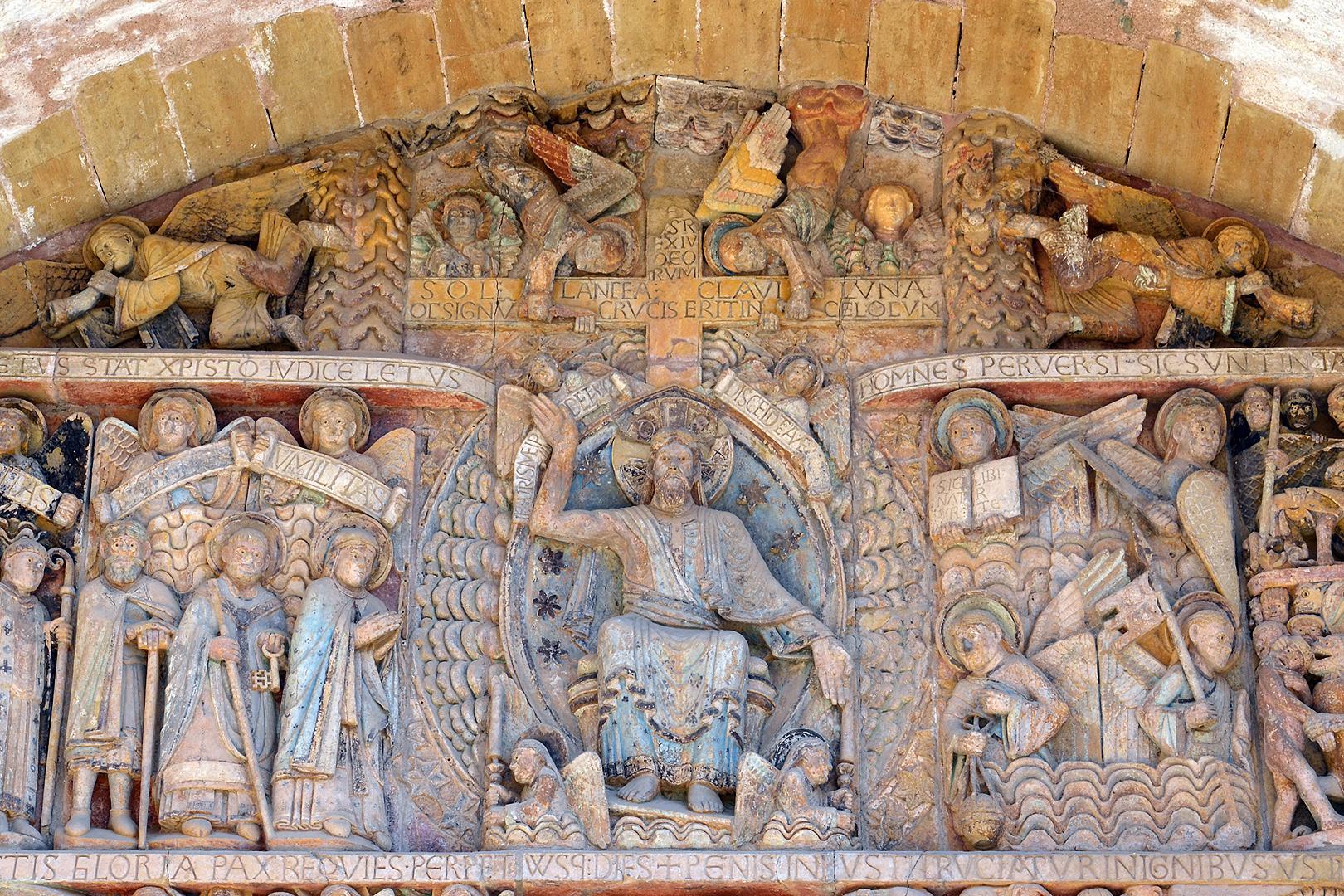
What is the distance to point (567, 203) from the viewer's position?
10477 millimetres

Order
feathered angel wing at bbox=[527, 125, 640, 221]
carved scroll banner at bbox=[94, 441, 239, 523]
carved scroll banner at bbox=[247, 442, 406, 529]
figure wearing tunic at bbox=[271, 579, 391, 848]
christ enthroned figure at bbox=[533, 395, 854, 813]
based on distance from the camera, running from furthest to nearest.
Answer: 1. feathered angel wing at bbox=[527, 125, 640, 221]
2. carved scroll banner at bbox=[247, 442, 406, 529]
3. carved scroll banner at bbox=[94, 441, 239, 523]
4. christ enthroned figure at bbox=[533, 395, 854, 813]
5. figure wearing tunic at bbox=[271, 579, 391, 848]

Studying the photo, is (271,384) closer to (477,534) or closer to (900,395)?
(477,534)

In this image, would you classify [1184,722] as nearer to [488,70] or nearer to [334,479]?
[334,479]

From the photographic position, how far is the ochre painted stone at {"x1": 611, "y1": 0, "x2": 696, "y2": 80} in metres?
10.3

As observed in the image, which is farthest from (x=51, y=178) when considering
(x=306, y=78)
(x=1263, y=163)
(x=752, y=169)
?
(x=1263, y=163)

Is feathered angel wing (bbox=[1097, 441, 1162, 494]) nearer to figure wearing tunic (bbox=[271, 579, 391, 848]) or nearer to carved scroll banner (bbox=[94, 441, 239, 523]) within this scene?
figure wearing tunic (bbox=[271, 579, 391, 848])

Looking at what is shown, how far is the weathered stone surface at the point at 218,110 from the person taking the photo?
10203mm

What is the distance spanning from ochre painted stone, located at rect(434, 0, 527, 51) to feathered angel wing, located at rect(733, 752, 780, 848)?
349 centimetres

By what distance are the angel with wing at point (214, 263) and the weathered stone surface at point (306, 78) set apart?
0.21 m

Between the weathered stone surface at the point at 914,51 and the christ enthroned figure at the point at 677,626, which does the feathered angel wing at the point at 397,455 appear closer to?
the christ enthroned figure at the point at 677,626

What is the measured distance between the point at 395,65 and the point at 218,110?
0.84 m

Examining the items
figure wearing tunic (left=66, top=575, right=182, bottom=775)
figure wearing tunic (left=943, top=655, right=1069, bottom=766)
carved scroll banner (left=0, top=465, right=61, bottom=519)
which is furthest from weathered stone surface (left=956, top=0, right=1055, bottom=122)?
carved scroll banner (left=0, top=465, right=61, bottom=519)

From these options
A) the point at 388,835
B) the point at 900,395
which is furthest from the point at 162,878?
the point at 900,395

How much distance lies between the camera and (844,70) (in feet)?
34.1
